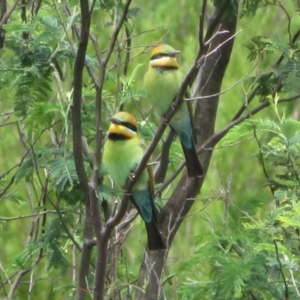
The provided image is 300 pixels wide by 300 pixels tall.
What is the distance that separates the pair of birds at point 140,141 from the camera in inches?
118

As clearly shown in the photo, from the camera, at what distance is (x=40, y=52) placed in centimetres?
293

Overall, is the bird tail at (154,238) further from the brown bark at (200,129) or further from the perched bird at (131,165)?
the brown bark at (200,129)

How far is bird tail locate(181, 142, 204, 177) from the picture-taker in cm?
323

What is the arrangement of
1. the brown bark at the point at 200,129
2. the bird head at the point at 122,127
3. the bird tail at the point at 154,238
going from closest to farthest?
the bird head at the point at 122,127
the bird tail at the point at 154,238
the brown bark at the point at 200,129

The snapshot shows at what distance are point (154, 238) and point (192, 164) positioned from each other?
365mm

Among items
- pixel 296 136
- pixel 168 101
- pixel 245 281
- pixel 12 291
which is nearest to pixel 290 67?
pixel 168 101

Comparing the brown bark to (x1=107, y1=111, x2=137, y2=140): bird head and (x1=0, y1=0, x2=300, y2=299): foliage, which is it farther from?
(x1=107, y1=111, x2=137, y2=140): bird head

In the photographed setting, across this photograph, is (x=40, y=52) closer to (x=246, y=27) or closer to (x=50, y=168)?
(x=50, y=168)

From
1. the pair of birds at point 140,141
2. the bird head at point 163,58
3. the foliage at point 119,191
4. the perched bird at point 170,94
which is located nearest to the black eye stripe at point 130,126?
the pair of birds at point 140,141

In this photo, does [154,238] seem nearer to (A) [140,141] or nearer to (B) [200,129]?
(A) [140,141]

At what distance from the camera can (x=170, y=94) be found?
3260mm

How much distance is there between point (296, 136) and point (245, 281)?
0.50 metres

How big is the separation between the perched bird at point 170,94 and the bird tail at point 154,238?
305 millimetres

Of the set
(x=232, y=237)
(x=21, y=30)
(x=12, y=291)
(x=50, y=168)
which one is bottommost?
(x=12, y=291)
